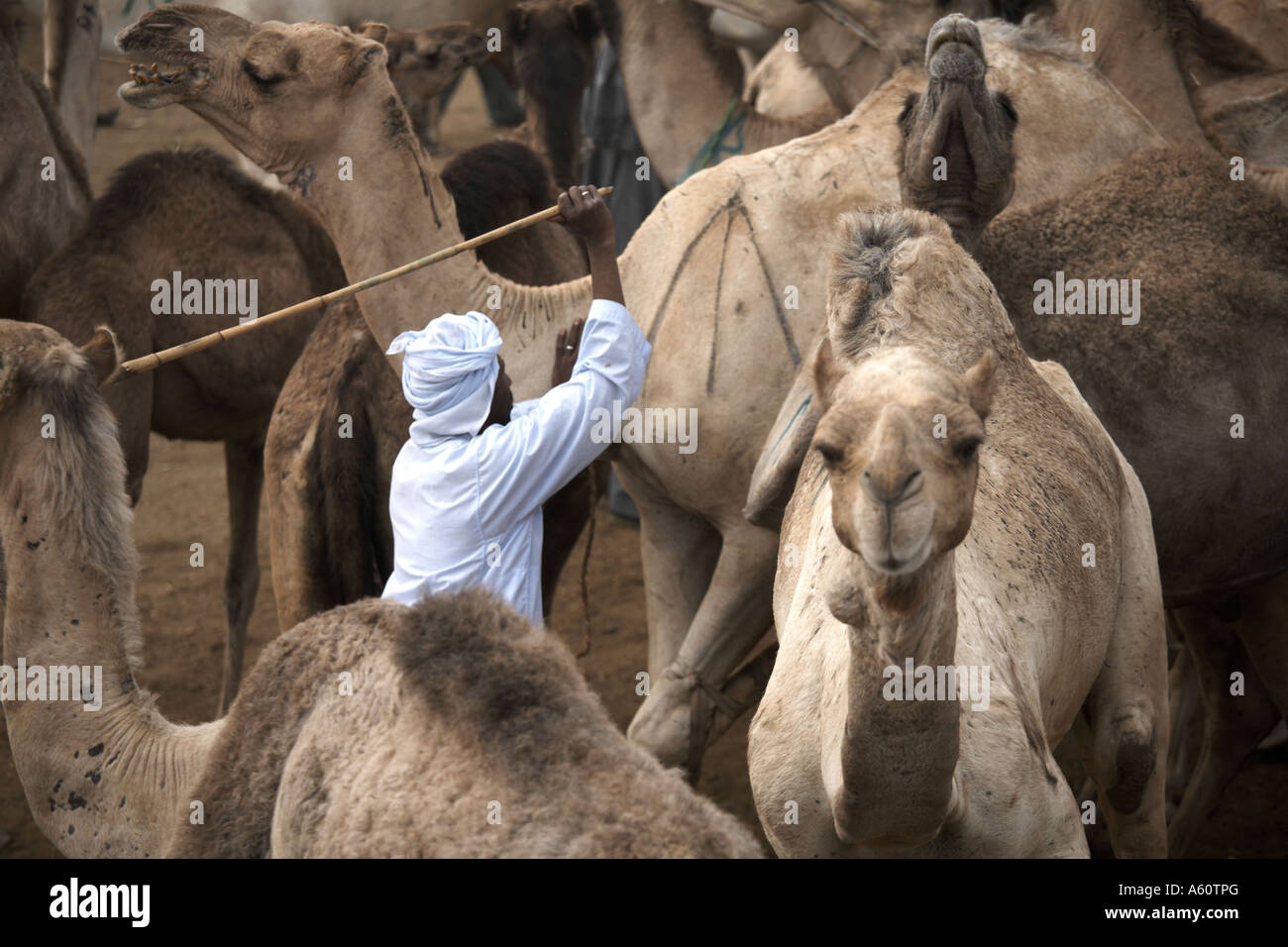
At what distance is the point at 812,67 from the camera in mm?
5691

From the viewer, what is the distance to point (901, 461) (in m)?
1.99

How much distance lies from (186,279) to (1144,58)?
3.39 meters

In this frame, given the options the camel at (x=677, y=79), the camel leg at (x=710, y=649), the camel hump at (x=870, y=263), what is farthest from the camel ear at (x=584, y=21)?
the camel hump at (x=870, y=263)

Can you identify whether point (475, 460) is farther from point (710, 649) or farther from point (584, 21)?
point (584, 21)

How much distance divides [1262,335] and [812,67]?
217cm

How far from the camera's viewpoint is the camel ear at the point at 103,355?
342 cm

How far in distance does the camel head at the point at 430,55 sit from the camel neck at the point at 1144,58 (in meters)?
2.36

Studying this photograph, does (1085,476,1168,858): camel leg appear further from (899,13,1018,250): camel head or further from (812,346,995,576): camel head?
(812,346,995,576): camel head

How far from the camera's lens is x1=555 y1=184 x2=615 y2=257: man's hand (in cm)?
374

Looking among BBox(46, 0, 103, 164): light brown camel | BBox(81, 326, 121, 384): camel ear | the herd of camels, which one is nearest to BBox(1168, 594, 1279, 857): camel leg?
the herd of camels

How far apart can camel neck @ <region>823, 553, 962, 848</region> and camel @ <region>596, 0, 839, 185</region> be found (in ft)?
11.7

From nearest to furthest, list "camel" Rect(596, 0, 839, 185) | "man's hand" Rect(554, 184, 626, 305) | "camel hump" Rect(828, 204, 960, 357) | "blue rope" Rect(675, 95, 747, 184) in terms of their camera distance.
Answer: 1. "camel hump" Rect(828, 204, 960, 357)
2. "man's hand" Rect(554, 184, 626, 305)
3. "blue rope" Rect(675, 95, 747, 184)
4. "camel" Rect(596, 0, 839, 185)
